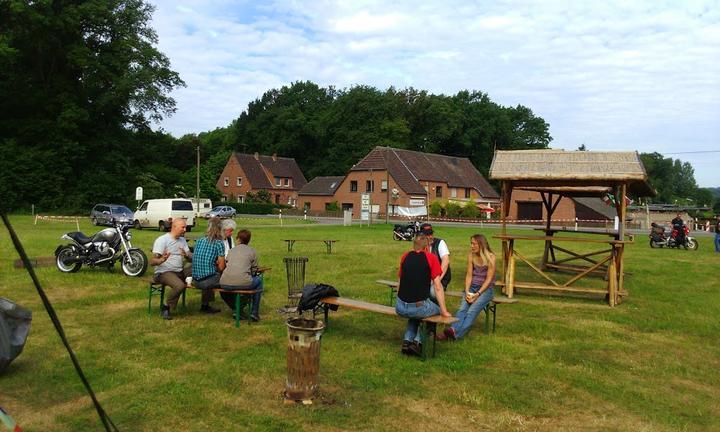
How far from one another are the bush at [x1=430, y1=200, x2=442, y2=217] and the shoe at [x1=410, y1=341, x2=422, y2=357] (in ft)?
164

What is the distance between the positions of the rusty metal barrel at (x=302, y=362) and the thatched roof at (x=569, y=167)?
7029 mm

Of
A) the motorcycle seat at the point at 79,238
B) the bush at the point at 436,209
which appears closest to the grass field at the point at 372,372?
Answer: the motorcycle seat at the point at 79,238

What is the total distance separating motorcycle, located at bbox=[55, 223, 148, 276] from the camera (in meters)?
12.4

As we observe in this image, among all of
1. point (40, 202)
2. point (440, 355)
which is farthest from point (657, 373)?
point (40, 202)

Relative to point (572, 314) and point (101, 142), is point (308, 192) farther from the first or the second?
point (572, 314)

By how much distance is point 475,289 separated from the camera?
8.19 m

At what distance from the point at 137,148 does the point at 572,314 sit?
155ft

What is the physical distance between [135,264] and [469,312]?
8037 mm

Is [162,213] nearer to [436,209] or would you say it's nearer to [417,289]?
[417,289]

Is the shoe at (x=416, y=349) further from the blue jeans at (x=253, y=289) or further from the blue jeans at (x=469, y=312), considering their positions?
the blue jeans at (x=253, y=289)

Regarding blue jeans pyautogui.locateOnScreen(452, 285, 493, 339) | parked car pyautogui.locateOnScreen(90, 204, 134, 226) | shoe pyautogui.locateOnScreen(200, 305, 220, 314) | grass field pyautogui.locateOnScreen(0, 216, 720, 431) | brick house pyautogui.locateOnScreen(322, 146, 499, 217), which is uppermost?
brick house pyautogui.locateOnScreen(322, 146, 499, 217)

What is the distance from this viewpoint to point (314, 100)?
3799 inches

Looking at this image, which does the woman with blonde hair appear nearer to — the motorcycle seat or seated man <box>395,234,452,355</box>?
seated man <box>395,234,452,355</box>

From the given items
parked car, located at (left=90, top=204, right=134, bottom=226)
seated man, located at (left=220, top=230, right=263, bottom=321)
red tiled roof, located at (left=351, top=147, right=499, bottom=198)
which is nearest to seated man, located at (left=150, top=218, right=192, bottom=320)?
seated man, located at (left=220, top=230, right=263, bottom=321)
